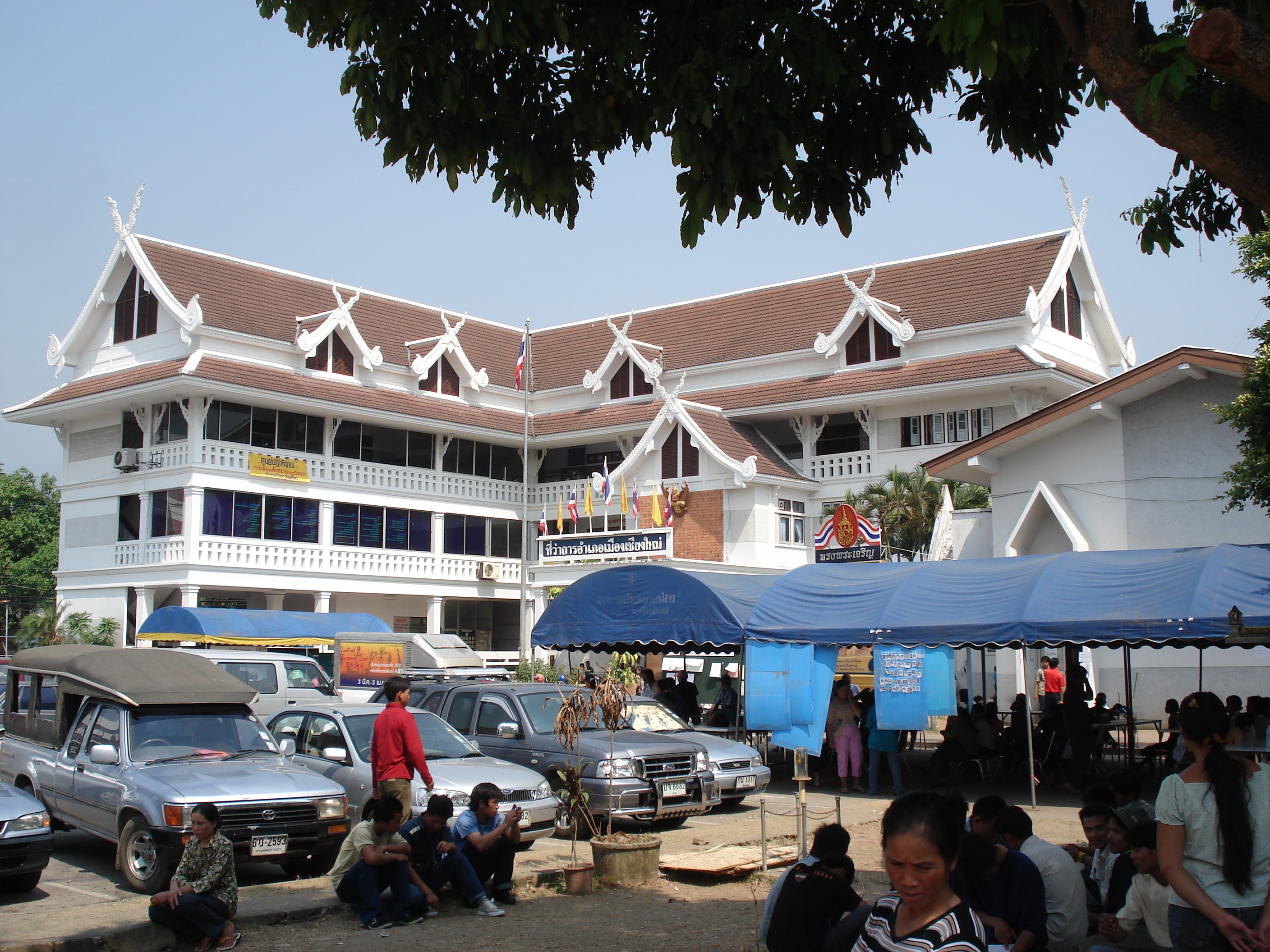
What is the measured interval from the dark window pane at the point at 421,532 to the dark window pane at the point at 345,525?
2.15 meters

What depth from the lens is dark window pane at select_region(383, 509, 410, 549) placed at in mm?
36250

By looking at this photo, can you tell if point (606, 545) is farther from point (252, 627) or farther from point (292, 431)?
point (292, 431)

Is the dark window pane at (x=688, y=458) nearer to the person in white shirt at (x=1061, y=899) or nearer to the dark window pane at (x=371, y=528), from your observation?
the dark window pane at (x=371, y=528)

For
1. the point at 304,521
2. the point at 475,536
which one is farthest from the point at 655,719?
the point at 475,536

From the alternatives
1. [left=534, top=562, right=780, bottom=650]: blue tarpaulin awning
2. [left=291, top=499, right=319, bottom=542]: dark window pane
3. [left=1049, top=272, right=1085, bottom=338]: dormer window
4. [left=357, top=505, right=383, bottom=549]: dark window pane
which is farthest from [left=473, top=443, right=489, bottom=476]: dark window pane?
[left=534, top=562, right=780, bottom=650]: blue tarpaulin awning

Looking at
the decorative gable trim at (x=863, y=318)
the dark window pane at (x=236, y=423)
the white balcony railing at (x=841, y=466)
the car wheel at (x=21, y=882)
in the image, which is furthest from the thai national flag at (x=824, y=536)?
the car wheel at (x=21, y=882)

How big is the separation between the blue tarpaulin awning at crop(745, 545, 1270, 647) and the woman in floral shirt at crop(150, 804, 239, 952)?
9556 mm

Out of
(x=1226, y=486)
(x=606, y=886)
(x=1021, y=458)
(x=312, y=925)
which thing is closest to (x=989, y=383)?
(x=1021, y=458)

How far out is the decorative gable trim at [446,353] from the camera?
37.5 m

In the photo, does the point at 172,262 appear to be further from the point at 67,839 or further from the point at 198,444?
the point at 67,839

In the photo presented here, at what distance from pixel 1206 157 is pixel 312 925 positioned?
8.04 metres

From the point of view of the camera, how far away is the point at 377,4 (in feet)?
23.4

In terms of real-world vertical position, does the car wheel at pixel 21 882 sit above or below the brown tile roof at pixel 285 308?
below

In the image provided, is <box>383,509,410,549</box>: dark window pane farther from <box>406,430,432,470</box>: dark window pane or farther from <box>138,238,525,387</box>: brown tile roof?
<box>138,238,525,387</box>: brown tile roof
